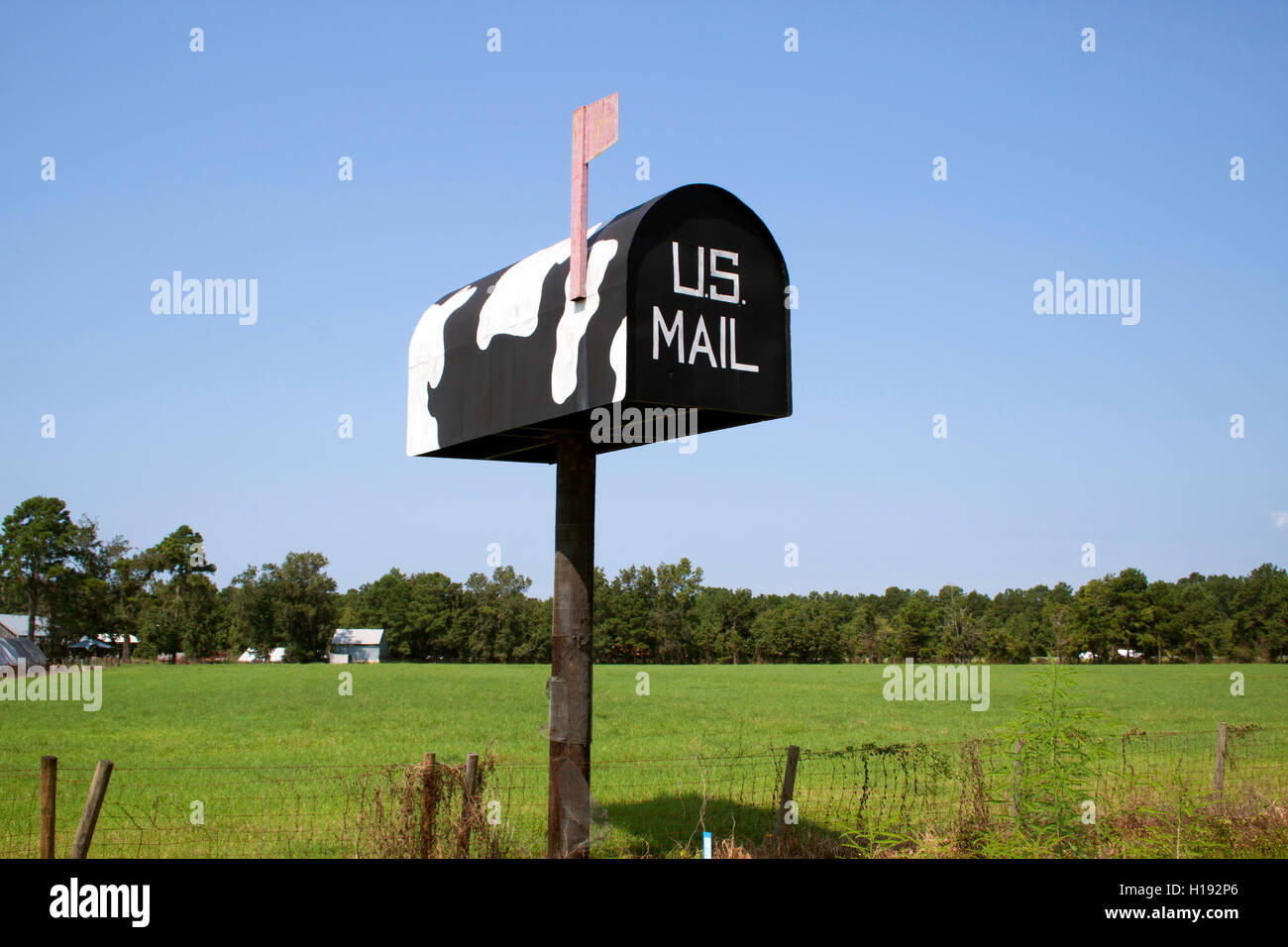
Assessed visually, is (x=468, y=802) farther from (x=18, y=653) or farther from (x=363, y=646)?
(x=363, y=646)

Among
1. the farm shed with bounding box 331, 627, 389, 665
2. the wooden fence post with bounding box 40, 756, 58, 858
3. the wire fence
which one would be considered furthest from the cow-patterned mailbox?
the farm shed with bounding box 331, 627, 389, 665

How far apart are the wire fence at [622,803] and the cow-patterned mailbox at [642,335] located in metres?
3.11

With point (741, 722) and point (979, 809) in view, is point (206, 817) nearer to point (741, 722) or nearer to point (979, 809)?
point (979, 809)

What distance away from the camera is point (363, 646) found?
4739 inches

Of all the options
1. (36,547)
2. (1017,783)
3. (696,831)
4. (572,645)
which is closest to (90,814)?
(572,645)

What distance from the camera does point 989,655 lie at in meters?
98.9

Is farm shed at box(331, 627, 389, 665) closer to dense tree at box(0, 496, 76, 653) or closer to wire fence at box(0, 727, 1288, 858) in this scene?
dense tree at box(0, 496, 76, 653)

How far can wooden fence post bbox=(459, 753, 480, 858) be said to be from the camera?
7578 mm

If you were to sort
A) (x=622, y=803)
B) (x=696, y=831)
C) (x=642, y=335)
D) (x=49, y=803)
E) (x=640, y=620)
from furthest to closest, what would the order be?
1. (x=640, y=620)
2. (x=622, y=803)
3. (x=696, y=831)
4. (x=49, y=803)
5. (x=642, y=335)

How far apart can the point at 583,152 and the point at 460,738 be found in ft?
65.9

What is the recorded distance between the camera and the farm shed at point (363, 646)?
4705 inches

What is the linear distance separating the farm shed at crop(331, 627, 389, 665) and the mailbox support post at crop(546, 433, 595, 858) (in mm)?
116450

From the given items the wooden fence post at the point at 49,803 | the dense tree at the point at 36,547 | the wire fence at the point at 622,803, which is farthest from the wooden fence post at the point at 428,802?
the dense tree at the point at 36,547
